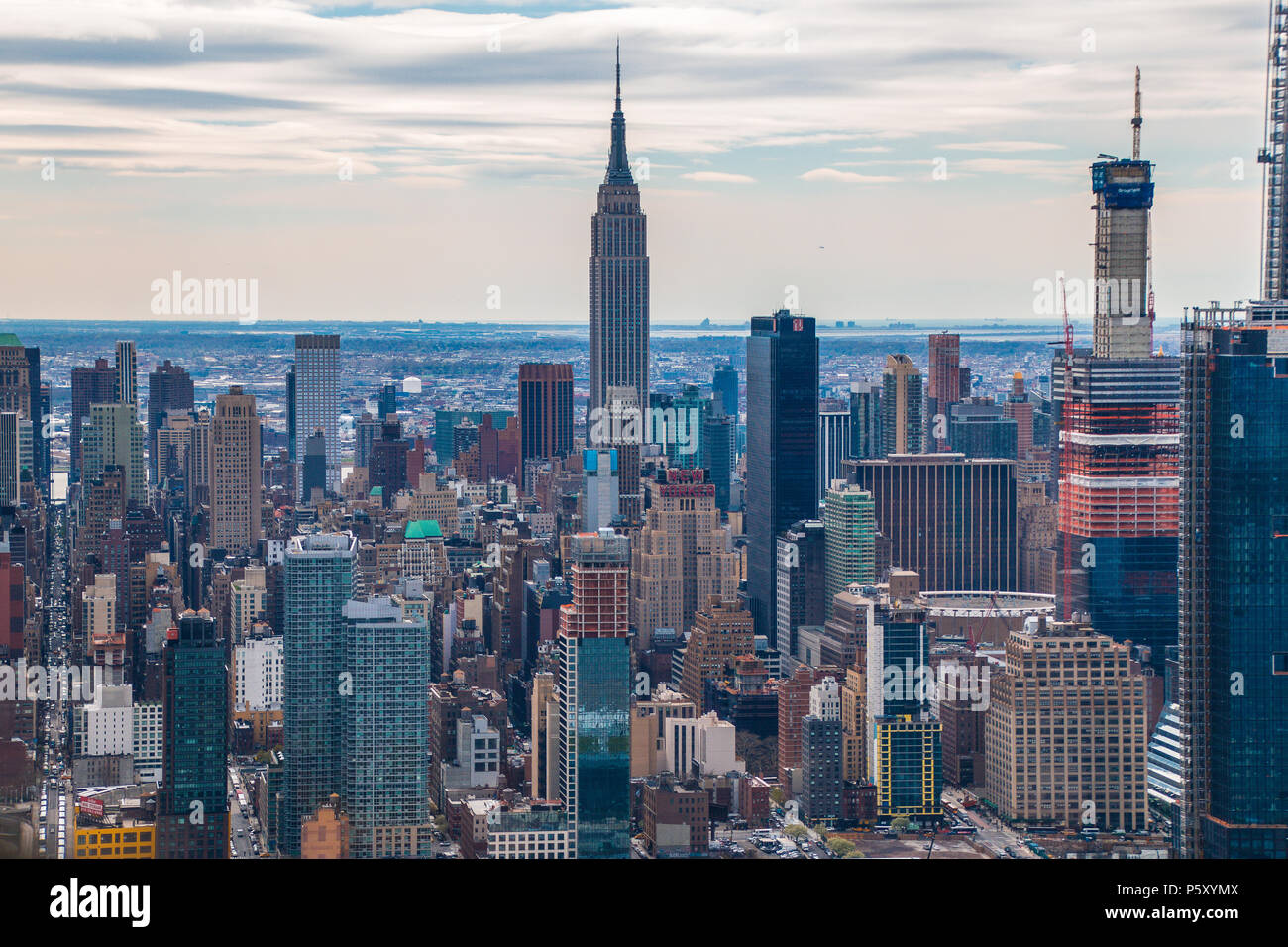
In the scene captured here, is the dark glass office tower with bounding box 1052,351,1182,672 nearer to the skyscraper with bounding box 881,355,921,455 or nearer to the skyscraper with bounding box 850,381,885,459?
the skyscraper with bounding box 881,355,921,455

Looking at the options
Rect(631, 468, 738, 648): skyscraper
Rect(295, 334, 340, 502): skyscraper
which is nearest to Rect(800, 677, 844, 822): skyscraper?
Rect(631, 468, 738, 648): skyscraper

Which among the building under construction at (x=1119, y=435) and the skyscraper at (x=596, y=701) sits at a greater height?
the building under construction at (x=1119, y=435)

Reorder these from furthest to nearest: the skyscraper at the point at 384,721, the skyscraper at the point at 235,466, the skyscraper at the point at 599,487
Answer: the skyscraper at the point at 599,487, the skyscraper at the point at 235,466, the skyscraper at the point at 384,721

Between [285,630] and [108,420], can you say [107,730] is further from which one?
[108,420]

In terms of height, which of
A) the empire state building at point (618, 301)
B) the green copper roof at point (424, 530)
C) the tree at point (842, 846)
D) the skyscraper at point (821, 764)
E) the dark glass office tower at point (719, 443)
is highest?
the empire state building at point (618, 301)

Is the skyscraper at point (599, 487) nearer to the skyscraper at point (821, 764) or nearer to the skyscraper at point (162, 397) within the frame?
the skyscraper at point (162, 397)

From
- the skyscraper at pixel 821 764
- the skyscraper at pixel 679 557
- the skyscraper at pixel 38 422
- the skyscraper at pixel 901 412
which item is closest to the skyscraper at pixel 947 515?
the skyscraper at pixel 901 412

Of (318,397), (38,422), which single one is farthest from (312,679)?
(38,422)
